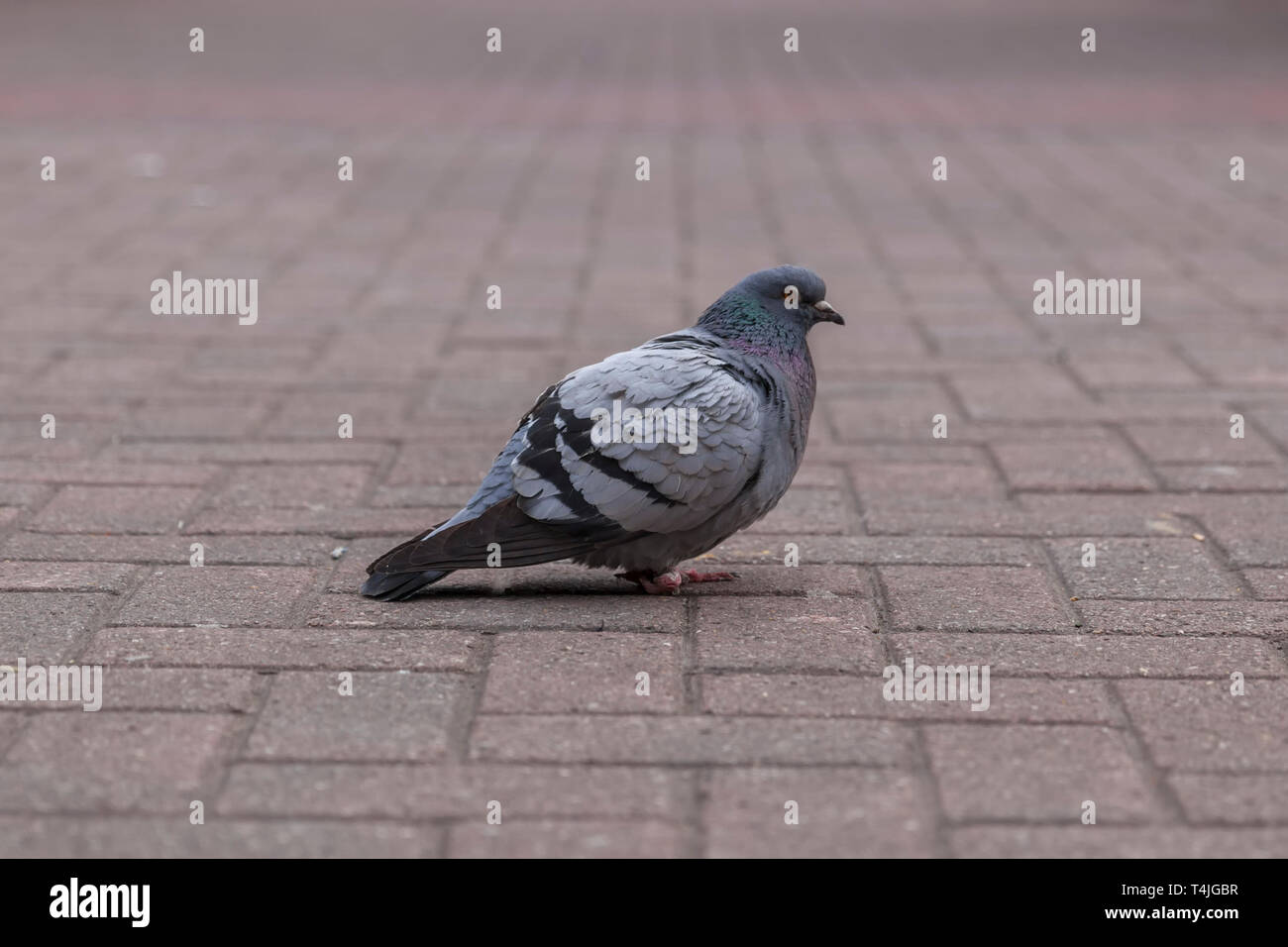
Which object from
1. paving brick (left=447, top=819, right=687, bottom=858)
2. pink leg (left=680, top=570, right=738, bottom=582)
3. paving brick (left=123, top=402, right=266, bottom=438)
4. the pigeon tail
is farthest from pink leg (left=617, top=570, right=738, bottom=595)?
paving brick (left=123, top=402, right=266, bottom=438)

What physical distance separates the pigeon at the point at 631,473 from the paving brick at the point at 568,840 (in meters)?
1.01

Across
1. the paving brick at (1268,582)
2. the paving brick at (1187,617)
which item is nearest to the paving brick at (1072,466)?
the paving brick at (1268,582)

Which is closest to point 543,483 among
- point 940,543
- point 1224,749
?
point 940,543

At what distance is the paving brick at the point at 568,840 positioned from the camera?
8.72ft

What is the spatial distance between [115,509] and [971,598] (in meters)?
2.30

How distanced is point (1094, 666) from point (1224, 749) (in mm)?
430

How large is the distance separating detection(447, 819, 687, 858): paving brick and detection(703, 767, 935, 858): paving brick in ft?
0.27

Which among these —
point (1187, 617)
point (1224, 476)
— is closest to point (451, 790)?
point (1187, 617)

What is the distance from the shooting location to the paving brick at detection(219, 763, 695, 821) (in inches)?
110

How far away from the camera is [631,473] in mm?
3633

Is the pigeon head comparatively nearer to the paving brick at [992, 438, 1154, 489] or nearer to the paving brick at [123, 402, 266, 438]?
the paving brick at [992, 438, 1154, 489]

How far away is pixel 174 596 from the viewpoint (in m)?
3.80

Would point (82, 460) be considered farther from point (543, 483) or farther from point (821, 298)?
point (821, 298)

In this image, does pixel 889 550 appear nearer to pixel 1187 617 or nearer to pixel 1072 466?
pixel 1187 617
